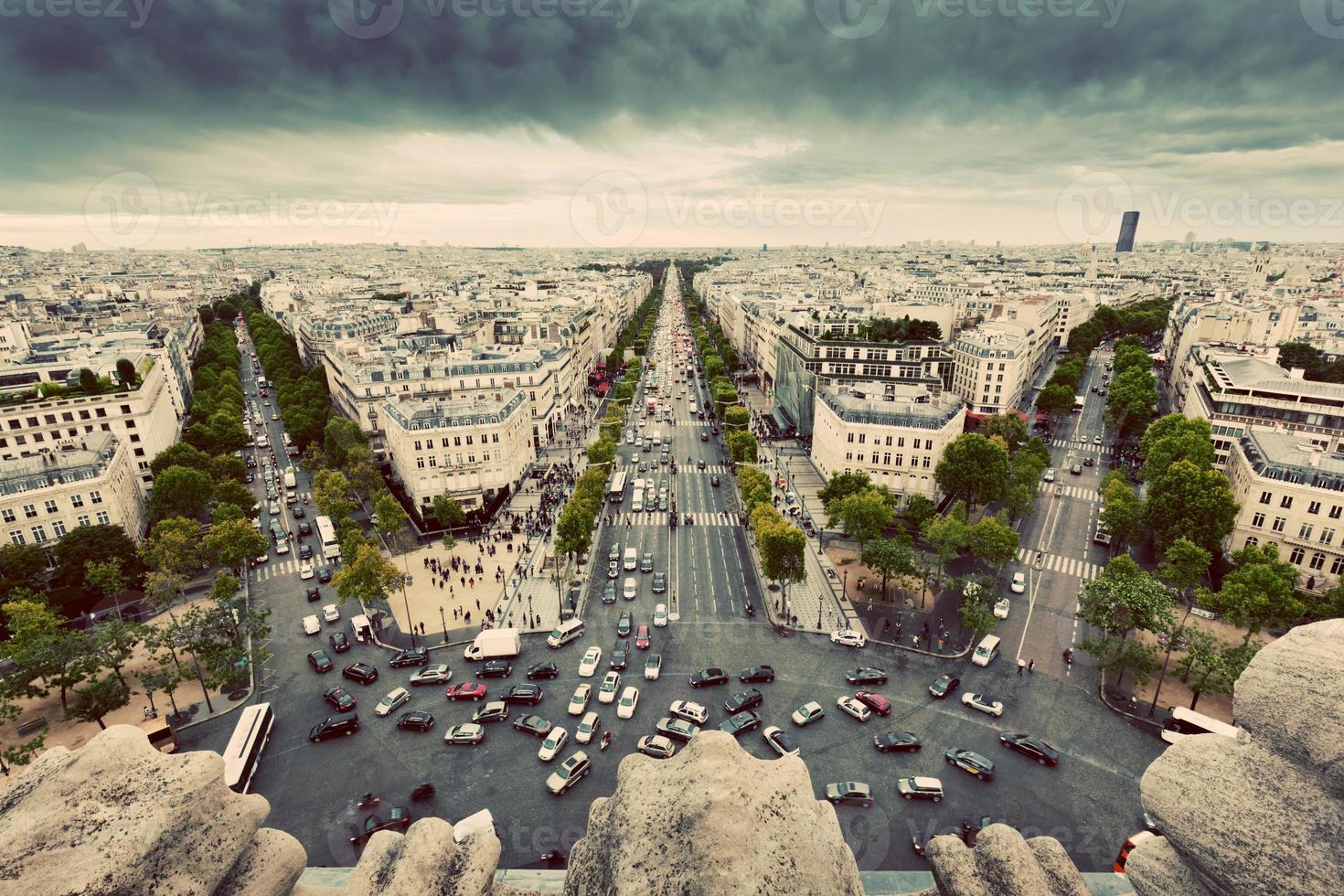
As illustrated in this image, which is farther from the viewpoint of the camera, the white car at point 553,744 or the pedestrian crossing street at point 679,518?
the pedestrian crossing street at point 679,518

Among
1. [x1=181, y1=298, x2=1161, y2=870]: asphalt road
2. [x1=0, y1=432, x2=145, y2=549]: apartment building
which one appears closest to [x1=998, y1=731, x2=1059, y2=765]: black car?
[x1=181, y1=298, x2=1161, y2=870]: asphalt road

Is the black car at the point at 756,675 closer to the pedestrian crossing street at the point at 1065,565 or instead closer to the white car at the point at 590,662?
the white car at the point at 590,662

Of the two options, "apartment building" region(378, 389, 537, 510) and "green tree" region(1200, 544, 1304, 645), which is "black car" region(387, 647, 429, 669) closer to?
"apartment building" region(378, 389, 537, 510)

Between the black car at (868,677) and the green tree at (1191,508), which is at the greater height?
the green tree at (1191,508)

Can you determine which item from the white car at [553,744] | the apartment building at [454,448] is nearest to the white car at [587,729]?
the white car at [553,744]

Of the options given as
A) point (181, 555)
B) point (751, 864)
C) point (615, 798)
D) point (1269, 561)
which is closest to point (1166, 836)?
point (751, 864)

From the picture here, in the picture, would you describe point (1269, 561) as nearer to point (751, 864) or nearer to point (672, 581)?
point (672, 581)
